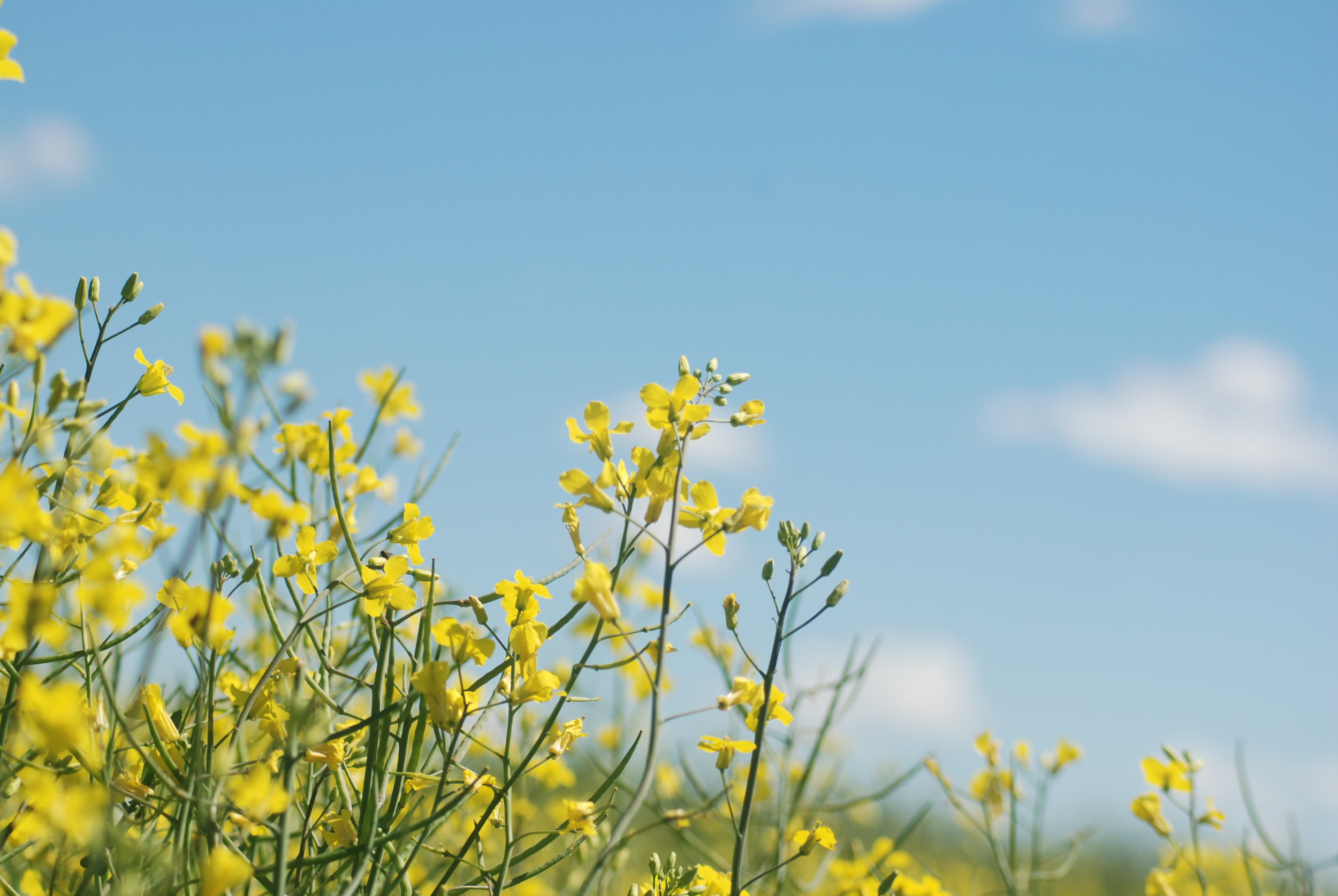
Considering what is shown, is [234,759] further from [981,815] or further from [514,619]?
[981,815]

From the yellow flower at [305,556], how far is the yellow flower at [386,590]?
0.29 ft

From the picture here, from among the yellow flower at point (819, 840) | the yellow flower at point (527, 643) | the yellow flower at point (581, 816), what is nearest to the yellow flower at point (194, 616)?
the yellow flower at point (527, 643)

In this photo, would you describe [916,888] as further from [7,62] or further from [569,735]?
[7,62]

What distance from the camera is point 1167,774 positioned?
7.54 feet

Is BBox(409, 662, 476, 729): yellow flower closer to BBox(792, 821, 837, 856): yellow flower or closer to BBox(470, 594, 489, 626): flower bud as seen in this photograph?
BBox(470, 594, 489, 626): flower bud

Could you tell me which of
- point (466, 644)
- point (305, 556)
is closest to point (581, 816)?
point (466, 644)

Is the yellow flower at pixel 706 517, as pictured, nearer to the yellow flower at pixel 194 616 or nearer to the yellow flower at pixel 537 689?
the yellow flower at pixel 537 689

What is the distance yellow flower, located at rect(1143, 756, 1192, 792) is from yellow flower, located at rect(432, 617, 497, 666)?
185cm

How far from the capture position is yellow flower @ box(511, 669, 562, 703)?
1300 mm

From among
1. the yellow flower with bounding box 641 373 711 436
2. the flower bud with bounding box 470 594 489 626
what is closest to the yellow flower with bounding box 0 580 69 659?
the flower bud with bounding box 470 594 489 626

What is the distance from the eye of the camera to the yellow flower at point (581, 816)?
1258 mm

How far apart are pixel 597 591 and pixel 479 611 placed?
24 centimetres

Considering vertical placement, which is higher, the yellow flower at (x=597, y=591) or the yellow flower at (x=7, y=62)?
the yellow flower at (x=7, y=62)

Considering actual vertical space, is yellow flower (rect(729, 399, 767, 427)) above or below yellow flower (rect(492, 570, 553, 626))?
above
